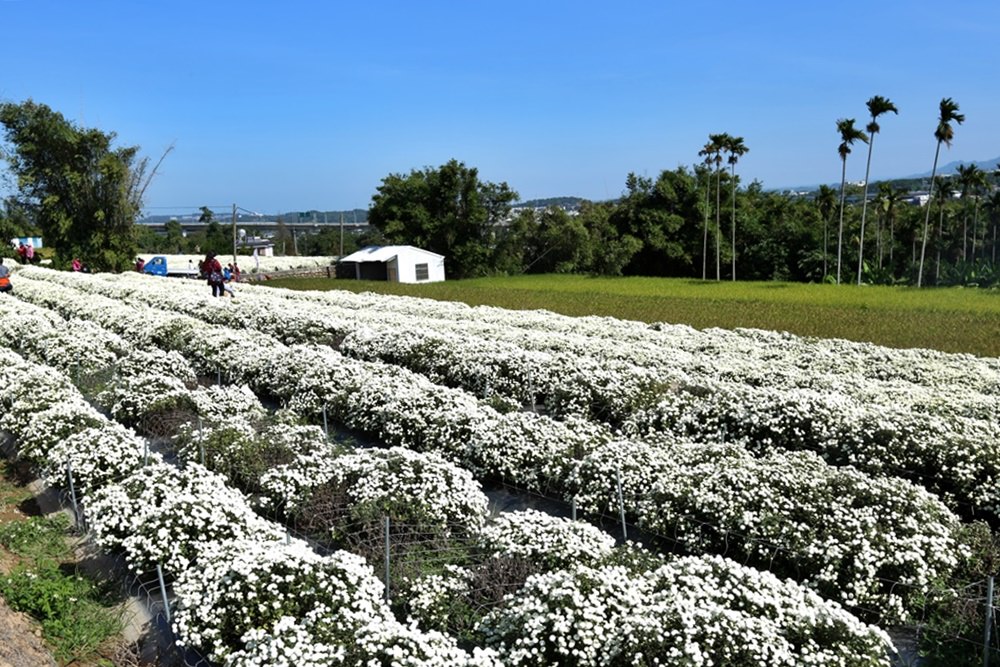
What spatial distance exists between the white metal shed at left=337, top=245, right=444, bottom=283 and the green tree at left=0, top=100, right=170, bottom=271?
70.0 ft

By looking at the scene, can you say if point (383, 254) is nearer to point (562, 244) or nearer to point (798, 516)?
point (562, 244)

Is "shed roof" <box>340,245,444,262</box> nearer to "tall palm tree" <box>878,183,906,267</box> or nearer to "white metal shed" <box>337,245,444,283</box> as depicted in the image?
"white metal shed" <box>337,245,444,283</box>

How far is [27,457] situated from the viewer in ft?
39.6

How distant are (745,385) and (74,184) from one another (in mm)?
53928

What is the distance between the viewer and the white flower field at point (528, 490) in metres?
6.14

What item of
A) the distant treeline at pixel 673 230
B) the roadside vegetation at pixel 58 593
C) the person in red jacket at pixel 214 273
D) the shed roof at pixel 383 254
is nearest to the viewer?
the roadside vegetation at pixel 58 593

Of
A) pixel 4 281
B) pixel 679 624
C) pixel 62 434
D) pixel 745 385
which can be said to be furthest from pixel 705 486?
pixel 4 281

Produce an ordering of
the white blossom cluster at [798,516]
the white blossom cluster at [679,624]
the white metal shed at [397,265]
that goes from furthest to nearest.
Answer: the white metal shed at [397,265]
the white blossom cluster at [798,516]
the white blossom cluster at [679,624]

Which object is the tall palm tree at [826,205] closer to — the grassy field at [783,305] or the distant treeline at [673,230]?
the distant treeline at [673,230]

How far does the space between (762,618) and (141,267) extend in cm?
6294

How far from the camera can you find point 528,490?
11.3 metres

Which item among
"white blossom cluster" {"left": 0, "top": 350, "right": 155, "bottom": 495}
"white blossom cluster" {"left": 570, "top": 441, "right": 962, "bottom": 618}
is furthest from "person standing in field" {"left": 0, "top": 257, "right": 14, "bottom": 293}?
"white blossom cluster" {"left": 570, "top": 441, "right": 962, "bottom": 618}

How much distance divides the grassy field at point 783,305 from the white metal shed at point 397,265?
8.74 m

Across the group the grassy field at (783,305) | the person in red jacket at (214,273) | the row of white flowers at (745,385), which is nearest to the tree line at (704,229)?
the grassy field at (783,305)
